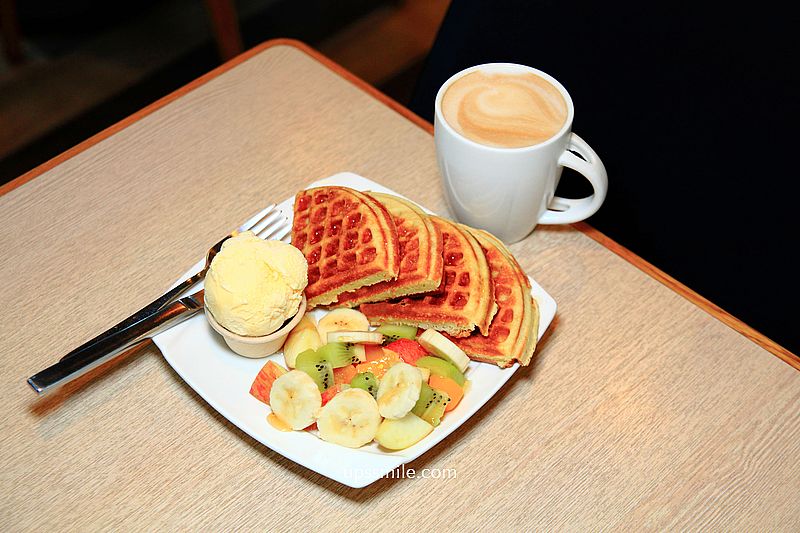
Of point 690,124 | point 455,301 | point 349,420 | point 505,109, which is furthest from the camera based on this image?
point 690,124

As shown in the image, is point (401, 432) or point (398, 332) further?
point (398, 332)

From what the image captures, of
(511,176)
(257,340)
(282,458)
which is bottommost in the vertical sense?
(282,458)

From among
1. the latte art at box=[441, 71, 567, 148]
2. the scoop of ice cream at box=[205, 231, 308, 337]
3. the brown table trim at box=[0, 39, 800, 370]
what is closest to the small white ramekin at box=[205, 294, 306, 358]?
the scoop of ice cream at box=[205, 231, 308, 337]

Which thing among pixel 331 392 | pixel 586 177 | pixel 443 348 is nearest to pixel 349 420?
pixel 331 392

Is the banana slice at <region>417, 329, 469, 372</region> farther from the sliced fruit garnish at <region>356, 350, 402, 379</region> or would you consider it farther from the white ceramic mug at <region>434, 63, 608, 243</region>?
the white ceramic mug at <region>434, 63, 608, 243</region>

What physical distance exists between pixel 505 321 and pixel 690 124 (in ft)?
1.85

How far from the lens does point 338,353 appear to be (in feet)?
3.41

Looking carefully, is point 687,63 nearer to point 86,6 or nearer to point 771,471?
point 771,471

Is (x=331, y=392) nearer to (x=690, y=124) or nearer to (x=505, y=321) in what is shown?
(x=505, y=321)

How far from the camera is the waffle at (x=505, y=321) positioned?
1.04 metres

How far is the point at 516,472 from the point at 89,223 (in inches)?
31.1

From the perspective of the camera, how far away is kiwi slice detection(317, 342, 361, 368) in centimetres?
104

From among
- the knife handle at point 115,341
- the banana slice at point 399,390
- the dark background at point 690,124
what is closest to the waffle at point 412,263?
the banana slice at point 399,390

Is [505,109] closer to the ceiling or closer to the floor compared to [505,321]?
closer to the ceiling
